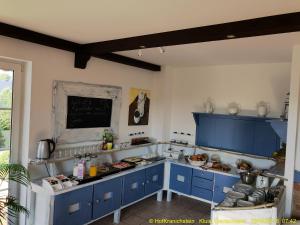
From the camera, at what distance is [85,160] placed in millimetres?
2977

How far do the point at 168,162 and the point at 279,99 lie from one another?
1801mm

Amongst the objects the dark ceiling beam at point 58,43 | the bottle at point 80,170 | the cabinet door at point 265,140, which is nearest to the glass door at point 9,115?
the dark ceiling beam at point 58,43

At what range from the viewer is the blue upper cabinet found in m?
3.44

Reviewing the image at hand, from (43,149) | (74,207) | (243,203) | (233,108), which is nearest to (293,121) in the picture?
(243,203)

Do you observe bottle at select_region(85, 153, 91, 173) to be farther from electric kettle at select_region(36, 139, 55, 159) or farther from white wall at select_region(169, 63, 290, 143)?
white wall at select_region(169, 63, 290, 143)

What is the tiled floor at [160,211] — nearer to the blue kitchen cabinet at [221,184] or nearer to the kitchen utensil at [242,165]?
the blue kitchen cabinet at [221,184]

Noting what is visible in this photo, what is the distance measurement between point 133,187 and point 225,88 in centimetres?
197

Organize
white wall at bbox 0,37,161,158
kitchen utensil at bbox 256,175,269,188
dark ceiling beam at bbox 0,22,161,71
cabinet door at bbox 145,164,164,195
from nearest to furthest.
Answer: dark ceiling beam at bbox 0,22,161,71
white wall at bbox 0,37,161,158
kitchen utensil at bbox 256,175,269,188
cabinet door at bbox 145,164,164,195

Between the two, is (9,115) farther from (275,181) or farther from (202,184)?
(275,181)

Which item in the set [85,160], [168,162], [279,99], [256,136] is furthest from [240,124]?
[85,160]

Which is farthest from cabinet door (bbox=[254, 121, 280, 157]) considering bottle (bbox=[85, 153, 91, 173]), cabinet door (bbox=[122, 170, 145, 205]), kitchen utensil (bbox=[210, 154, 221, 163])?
bottle (bbox=[85, 153, 91, 173])

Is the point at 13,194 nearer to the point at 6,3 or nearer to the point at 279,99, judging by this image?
the point at 6,3

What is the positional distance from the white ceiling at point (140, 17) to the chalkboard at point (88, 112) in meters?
0.72

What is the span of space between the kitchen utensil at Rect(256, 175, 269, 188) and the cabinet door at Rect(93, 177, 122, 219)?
1587mm
